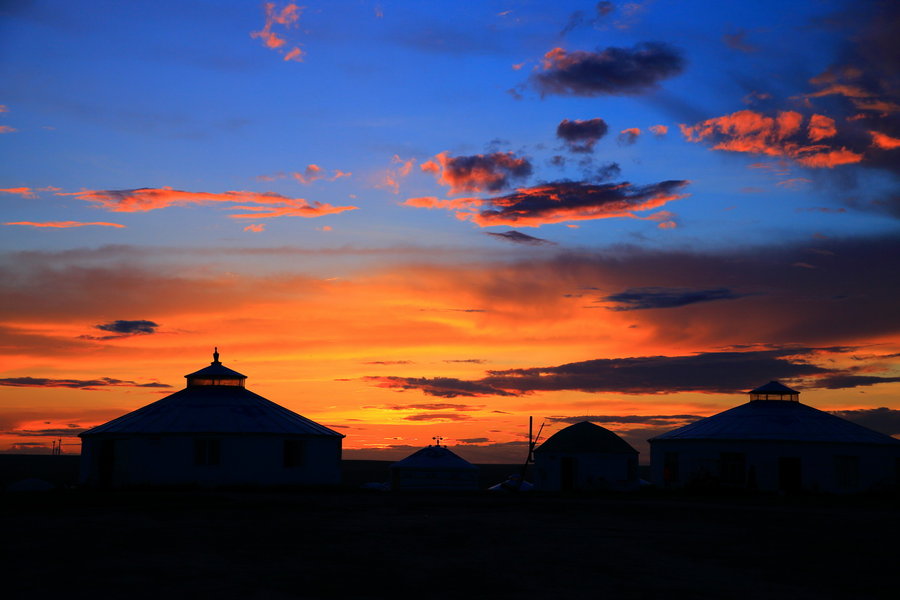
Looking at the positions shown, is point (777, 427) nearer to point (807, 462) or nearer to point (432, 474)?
point (807, 462)

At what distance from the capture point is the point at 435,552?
1966 cm

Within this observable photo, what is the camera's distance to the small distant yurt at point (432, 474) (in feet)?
190

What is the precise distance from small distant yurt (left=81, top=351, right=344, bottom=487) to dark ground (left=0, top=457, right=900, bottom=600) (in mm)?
14640

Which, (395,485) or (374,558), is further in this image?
(395,485)

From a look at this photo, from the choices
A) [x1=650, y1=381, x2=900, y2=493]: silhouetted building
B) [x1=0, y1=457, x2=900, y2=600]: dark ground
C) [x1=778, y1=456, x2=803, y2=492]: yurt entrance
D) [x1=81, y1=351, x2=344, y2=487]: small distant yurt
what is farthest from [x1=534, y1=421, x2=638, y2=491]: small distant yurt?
[x1=0, y1=457, x2=900, y2=600]: dark ground

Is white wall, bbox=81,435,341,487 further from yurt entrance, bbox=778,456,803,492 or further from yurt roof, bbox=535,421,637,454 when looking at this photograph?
yurt entrance, bbox=778,456,803,492

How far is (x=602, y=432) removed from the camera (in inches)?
2215

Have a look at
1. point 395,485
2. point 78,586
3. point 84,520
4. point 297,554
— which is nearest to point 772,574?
point 297,554

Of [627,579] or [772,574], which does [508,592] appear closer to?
A: [627,579]

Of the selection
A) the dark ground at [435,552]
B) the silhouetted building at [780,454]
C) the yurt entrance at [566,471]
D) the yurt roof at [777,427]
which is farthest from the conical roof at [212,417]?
the yurt roof at [777,427]

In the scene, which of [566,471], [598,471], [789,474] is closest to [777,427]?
[789,474]

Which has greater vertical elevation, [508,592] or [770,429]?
[770,429]

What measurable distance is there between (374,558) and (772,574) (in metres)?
7.29

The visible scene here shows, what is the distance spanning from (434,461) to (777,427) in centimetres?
1979
